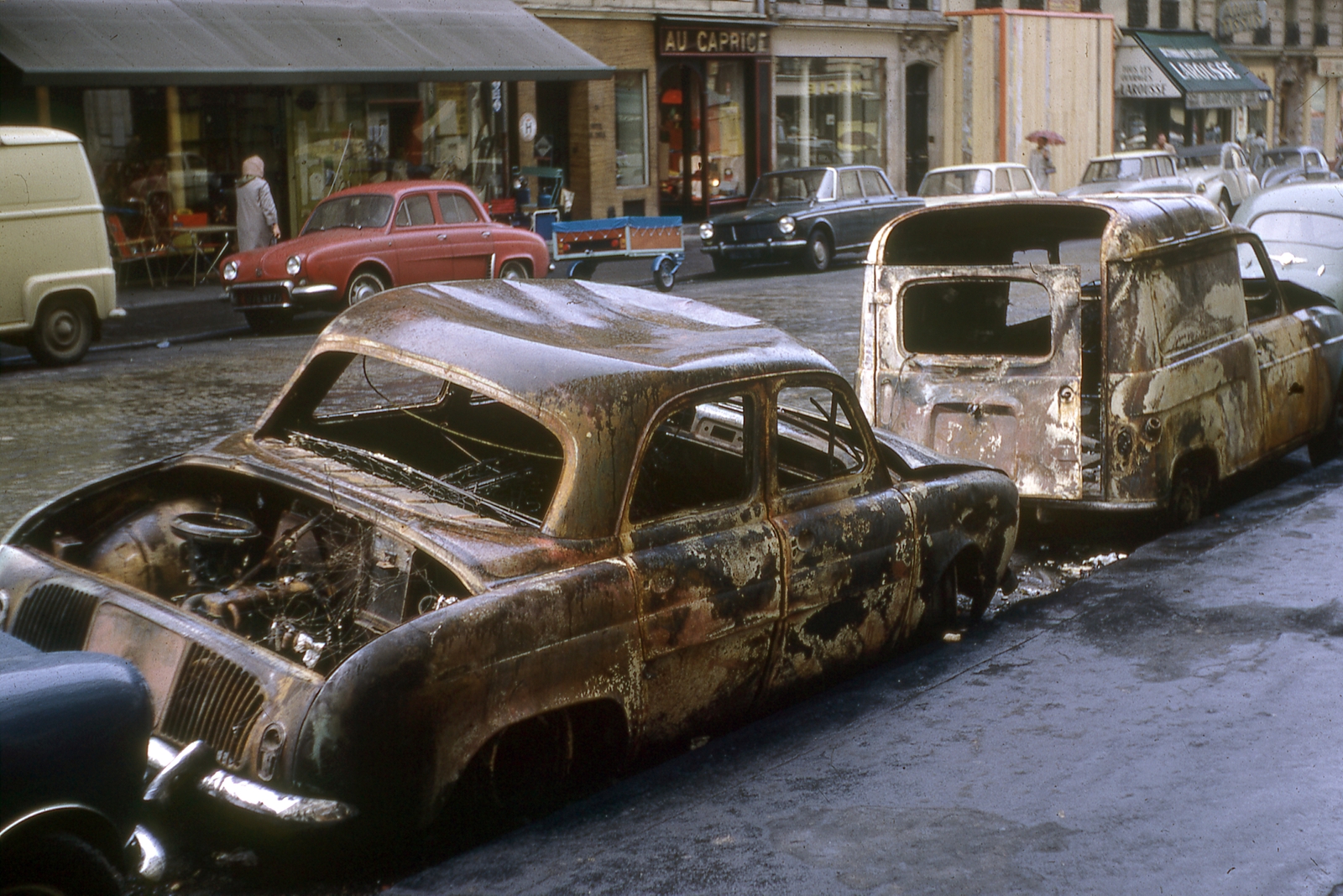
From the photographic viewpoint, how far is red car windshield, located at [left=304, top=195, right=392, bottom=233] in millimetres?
17281

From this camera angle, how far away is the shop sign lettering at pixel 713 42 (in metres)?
29.1

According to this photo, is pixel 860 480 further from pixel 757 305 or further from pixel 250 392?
pixel 757 305

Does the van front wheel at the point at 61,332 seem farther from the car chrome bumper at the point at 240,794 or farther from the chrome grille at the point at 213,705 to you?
the car chrome bumper at the point at 240,794

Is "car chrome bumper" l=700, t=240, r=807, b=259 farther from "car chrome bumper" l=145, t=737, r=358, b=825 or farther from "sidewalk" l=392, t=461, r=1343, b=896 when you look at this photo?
"car chrome bumper" l=145, t=737, r=358, b=825

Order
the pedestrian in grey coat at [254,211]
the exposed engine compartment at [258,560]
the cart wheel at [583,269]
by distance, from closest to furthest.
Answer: the exposed engine compartment at [258,560] < the pedestrian in grey coat at [254,211] < the cart wheel at [583,269]

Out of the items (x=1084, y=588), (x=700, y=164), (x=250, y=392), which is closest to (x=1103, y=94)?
(x=700, y=164)

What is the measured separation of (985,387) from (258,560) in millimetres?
4136

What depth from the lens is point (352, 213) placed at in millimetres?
17406

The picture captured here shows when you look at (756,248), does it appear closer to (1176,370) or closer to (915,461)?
(1176,370)

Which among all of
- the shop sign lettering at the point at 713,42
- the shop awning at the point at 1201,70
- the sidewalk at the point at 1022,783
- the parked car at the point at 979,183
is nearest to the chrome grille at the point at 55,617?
the sidewalk at the point at 1022,783

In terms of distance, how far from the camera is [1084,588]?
22.8 feet

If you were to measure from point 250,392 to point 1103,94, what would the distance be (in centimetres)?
3217

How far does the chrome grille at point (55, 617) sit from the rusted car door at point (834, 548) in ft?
7.12

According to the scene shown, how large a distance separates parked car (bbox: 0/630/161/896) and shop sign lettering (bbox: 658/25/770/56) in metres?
27.2
